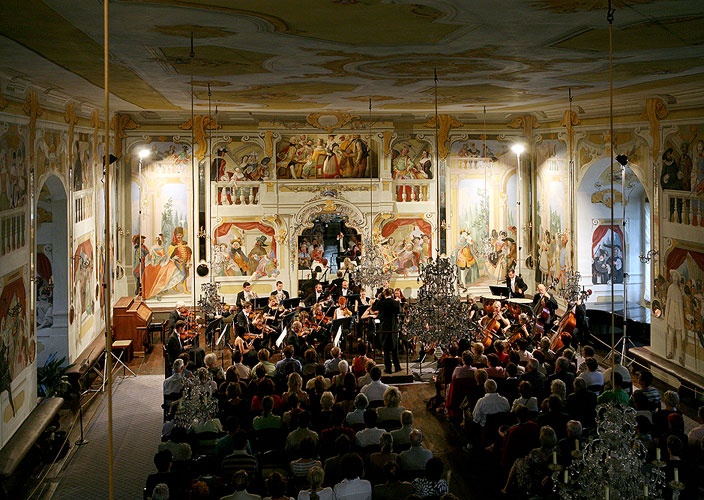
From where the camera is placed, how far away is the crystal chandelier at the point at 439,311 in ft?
40.2

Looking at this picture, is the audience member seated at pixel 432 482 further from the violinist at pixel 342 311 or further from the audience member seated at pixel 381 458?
the violinist at pixel 342 311

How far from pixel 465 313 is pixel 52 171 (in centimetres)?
773

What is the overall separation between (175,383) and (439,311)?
4.13 metres

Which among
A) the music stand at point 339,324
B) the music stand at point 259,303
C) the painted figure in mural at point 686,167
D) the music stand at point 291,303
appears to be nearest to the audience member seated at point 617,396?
the painted figure in mural at point 686,167

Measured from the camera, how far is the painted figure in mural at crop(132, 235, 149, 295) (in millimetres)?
21453

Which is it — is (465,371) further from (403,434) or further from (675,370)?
(675,370)

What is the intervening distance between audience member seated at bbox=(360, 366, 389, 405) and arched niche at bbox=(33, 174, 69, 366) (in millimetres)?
7085

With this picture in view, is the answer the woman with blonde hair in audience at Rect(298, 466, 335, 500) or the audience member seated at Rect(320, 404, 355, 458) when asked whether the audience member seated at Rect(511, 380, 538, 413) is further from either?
the woman with blonde hair in audience at Rect(298, 466, 335, 500)

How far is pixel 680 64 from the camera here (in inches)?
444

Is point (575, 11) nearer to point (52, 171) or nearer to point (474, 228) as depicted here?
point (52, 171)

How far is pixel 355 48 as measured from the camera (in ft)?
31.4

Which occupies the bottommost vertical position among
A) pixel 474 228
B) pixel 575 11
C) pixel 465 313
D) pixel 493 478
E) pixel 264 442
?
pixel 493 478

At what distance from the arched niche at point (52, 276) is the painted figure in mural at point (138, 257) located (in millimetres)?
5806

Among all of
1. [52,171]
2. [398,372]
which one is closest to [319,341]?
[398,372]
